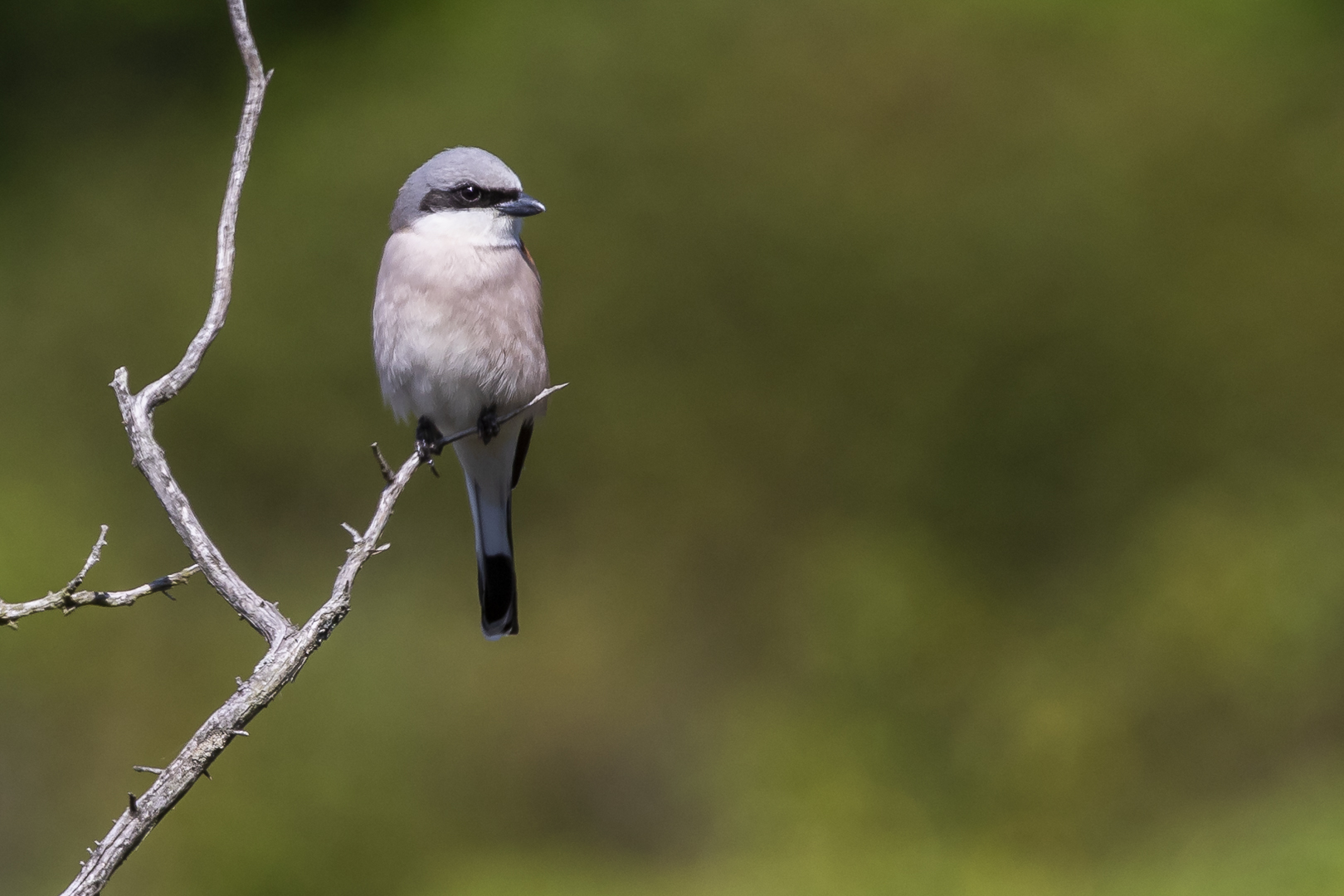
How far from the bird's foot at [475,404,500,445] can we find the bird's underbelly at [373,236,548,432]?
3cm

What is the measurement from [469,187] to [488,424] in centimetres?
66

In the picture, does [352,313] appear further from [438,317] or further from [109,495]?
[438,317]

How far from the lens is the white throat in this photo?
355 cm

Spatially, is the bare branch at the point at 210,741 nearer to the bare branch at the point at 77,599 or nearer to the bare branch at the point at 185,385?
the bare branch at the point at 185,385

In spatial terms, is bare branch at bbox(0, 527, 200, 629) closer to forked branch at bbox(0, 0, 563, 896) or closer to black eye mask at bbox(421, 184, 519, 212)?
forked branch at bbox(0, 0, 563, 896)

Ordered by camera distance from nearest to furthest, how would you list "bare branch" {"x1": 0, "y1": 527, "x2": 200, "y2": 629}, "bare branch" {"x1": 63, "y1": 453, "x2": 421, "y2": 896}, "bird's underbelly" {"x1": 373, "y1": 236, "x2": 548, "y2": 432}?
"bare branch" {"x1": 63, "y1": 453, "x2": 421, "y2": 896}, "bare branch" {"x1": 0, "y1": 527, "x2": 200, "y2": 629}, "bird's underbelly" {"x1": 373, "y1": 236, "x2": 548, "y2": 432}

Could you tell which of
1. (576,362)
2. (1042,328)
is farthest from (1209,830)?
(576,362)

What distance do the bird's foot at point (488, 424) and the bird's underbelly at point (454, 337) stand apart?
0.03 m

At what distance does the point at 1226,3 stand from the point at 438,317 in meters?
6.64

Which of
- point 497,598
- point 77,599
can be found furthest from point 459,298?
point 77,599

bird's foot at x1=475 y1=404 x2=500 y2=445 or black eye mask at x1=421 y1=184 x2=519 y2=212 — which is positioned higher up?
black eye mask at x1=421 y1=184 x2=519 y2=212

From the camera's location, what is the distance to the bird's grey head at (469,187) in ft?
11.6

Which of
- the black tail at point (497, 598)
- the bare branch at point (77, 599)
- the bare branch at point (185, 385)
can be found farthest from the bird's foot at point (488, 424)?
the bare branch at point (77, 599)

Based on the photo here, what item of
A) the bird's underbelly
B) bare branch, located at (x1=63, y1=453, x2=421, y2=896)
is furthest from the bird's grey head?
bare branch, located at (x1=63, y1=453, x2=421, y2=896)
